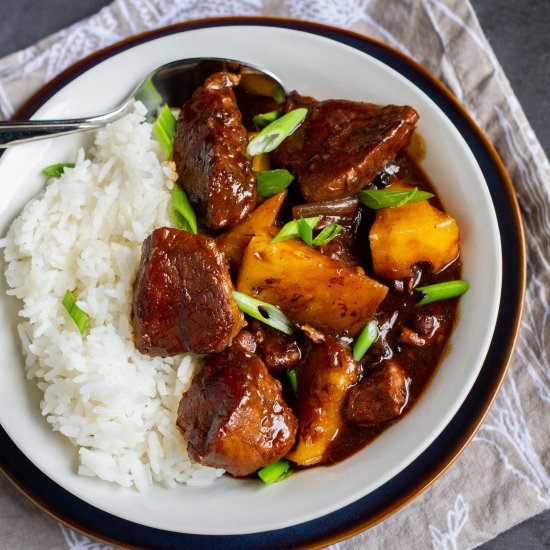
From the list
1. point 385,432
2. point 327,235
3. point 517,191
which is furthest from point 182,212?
point 517,191

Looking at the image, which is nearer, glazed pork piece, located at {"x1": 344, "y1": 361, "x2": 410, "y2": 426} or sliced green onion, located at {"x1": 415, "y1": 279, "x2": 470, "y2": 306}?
glazed pork piece, located at {"x1": 344, "y1": 361, "x2": 410, "y2": 426}

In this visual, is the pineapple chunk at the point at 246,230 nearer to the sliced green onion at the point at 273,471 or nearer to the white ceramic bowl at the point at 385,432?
the white ceramic bowl at the point at 385,432

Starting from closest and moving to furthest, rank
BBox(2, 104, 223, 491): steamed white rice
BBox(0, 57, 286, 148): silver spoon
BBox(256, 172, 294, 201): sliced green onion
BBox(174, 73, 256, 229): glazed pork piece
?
BBox(2, 104, 223, 491): steamed white rice, BBox(174, 73, 256, 229): glazed pork piece, BBox(256, 172, 294, 201): sliced green onion, BBox(0, 57, 286, 148): silver spoon

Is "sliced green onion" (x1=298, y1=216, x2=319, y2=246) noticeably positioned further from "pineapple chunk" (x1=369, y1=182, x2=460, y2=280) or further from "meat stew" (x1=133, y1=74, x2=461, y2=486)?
"pineapple chunk" (x1=369, y1=182, x2=460, y2=280)

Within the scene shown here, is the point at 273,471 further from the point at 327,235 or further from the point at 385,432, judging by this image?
the point at 327,235

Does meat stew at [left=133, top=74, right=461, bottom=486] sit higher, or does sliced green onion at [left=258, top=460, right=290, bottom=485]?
meat stew at [left=133, top=74, right=461, bottom=486]

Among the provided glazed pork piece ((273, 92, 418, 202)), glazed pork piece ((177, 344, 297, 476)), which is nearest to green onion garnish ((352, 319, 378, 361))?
glazed pork piece ((177, 344, 297, 476))

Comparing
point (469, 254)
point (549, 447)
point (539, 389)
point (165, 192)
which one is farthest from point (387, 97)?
point (549, 447)
